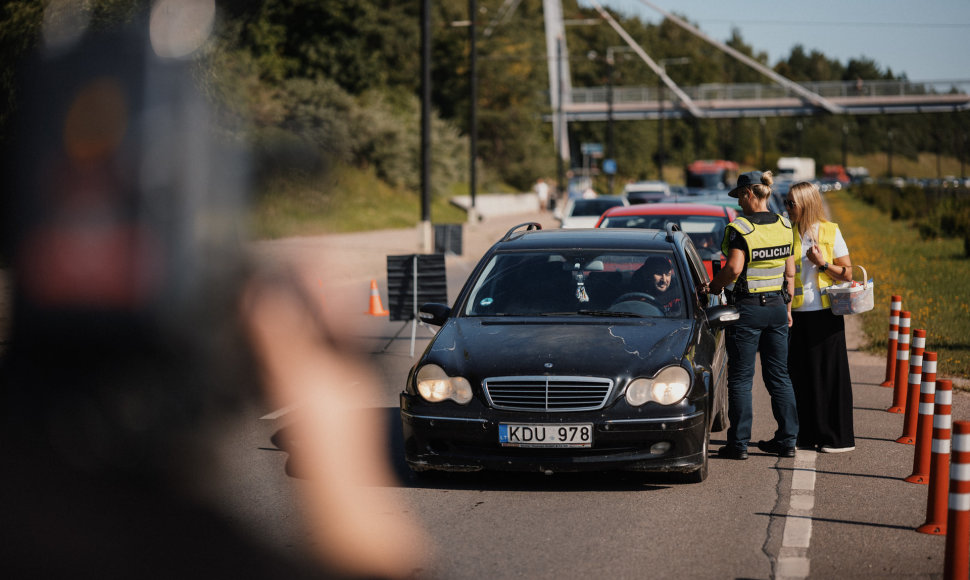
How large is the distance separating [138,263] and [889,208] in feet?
166

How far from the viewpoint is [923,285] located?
2205cm

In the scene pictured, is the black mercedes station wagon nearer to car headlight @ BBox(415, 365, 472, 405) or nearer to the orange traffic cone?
car headlight @ BBox(415, 365, 472, 405)

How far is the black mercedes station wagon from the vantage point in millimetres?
6902

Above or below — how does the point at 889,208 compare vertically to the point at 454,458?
below

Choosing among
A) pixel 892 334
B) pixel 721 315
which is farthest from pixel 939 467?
pixel 892 334

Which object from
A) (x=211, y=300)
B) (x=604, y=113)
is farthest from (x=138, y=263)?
(x=604, y=113)

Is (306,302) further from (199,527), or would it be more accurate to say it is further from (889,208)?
(889,208)

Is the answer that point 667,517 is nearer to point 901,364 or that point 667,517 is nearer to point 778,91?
point 901,364

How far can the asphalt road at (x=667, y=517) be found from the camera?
5668 millimetres

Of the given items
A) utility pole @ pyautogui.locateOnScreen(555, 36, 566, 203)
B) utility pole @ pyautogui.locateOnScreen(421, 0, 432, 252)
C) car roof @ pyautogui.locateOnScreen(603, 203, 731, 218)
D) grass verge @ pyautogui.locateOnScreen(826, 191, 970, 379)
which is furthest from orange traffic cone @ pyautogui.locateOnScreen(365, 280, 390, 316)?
utility pole @ pyautogui.locateOnScreen(555, 36, 566, 203)

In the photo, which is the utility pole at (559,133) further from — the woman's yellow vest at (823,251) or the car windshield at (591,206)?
the woman's yellow vest at (823,251)

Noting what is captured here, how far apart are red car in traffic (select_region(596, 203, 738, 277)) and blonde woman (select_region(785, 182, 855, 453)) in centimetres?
557

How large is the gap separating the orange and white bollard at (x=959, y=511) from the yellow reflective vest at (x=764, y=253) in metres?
2.86

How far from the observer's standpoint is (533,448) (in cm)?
691
